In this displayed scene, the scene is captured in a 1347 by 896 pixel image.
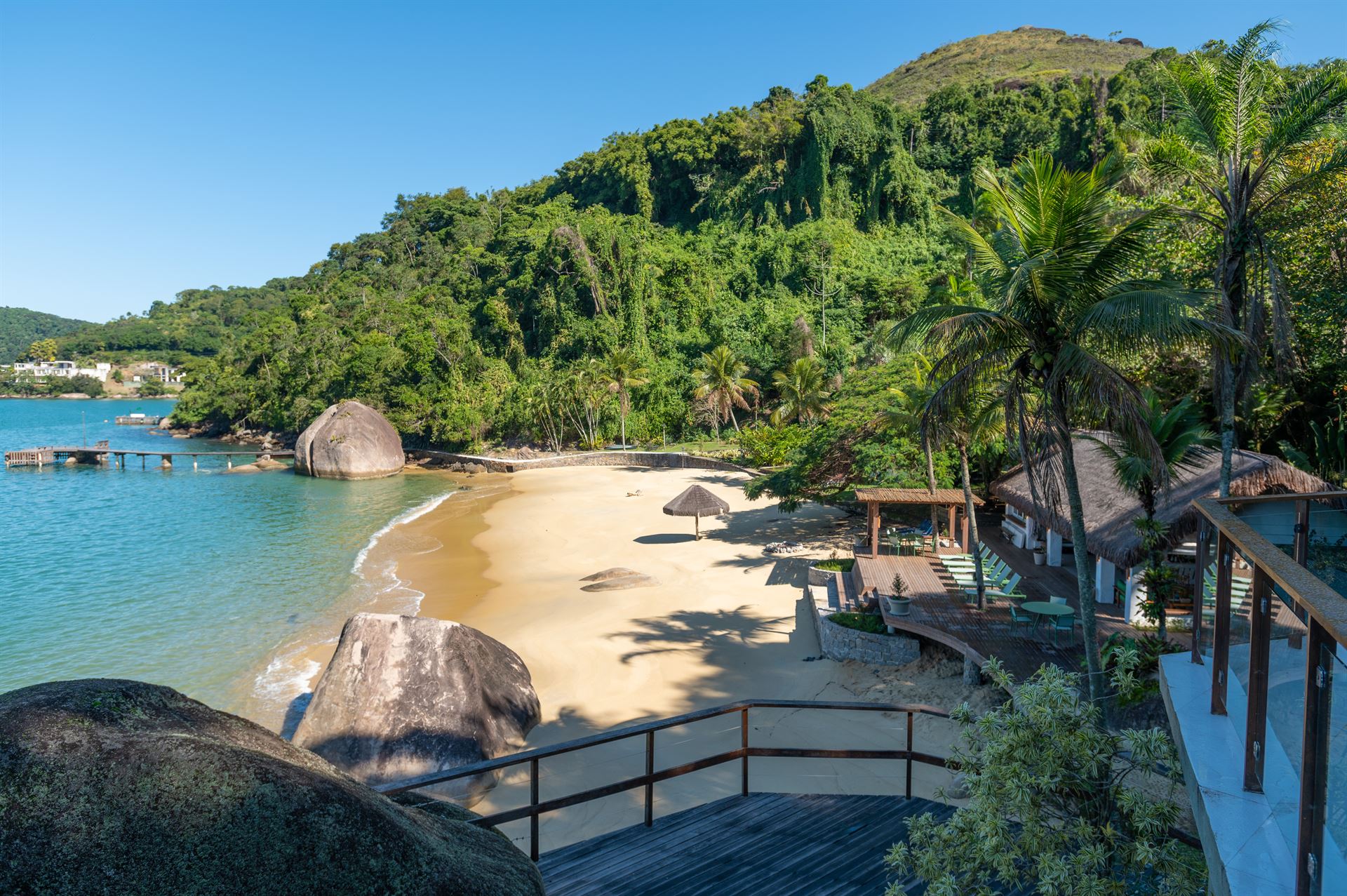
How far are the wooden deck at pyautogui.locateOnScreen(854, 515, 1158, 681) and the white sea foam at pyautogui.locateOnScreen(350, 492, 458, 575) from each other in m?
16.0

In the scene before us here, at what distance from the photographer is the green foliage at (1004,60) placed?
9875 centimetres

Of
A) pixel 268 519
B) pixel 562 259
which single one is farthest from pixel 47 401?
pixel 268 519

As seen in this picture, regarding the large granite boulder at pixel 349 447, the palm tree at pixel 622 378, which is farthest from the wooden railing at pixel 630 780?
the large granite boulder at pixel 349 447

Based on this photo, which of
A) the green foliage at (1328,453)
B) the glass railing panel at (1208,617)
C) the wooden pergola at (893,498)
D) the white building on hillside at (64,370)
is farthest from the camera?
the white building on hillside at (64,370)

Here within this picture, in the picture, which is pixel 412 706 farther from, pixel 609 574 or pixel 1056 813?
pixel 609 574

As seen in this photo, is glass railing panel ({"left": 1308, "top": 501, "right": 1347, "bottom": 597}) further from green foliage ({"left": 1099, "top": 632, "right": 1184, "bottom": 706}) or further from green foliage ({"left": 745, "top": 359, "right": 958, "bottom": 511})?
green foliage ({"left": 745, "top": 359, "right": 958, "bottom": 511})

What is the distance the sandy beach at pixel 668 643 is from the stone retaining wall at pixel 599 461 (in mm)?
9261

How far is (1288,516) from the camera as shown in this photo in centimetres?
450

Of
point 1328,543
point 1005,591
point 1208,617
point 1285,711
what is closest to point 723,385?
point 1005,591

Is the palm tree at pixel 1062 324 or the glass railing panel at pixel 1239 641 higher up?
the palm tree at pixel 1062 324

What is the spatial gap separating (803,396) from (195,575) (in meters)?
25.4

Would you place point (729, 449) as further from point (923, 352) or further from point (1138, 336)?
point (1138, 336)

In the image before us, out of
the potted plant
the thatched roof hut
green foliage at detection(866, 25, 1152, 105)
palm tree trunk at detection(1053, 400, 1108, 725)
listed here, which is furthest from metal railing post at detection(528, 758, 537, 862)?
green foliage at detection(866, 25, 1152, 105)

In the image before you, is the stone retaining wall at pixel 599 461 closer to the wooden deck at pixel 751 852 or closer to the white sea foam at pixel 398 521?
the white sea foam at pixel 398 521
